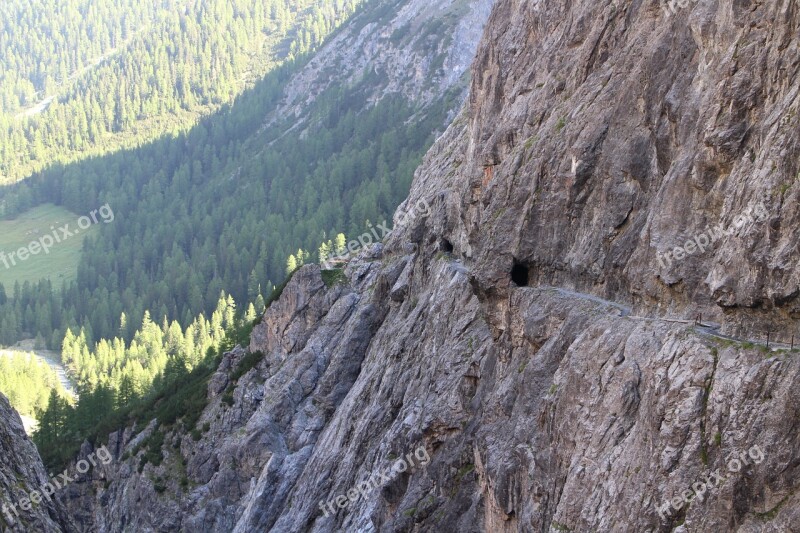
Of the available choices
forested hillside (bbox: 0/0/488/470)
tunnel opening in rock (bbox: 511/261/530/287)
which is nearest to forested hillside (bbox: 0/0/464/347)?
forested hillside (bbox: 0/0/488/470)

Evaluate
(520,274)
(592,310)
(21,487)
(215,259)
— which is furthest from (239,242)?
(592,310)

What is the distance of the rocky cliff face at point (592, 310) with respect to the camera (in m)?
23.3

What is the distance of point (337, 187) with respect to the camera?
17425cm

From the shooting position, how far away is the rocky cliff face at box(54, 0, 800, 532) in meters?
23.3

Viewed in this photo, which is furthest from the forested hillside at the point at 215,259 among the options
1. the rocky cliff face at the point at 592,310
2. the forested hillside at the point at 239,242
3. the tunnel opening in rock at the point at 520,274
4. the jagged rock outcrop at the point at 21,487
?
the tunnel opening in rock at the point at 520,274

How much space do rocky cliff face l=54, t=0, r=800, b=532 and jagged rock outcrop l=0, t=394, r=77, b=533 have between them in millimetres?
13977

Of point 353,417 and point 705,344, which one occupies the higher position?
point 705,344

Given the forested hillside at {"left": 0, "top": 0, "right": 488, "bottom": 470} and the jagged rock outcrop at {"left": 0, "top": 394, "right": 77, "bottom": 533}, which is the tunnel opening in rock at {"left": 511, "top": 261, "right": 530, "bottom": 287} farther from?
the forested hillside at {"left": 0, "top": 0, "right": 488, "bottom": 470}

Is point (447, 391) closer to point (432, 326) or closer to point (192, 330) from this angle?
point (432, 326)

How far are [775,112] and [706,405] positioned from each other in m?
8.02

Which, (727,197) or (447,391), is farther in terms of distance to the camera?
(447,391)

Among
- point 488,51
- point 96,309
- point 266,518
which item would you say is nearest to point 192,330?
point 96,309

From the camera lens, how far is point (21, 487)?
38.8 m

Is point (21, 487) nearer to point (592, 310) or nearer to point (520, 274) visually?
point (520, 274)
